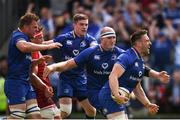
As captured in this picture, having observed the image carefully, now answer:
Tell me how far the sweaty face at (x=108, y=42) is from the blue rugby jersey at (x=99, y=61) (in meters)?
0.09

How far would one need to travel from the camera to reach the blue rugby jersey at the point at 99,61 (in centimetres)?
1295

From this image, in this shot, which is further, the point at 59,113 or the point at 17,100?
the point at 59,113

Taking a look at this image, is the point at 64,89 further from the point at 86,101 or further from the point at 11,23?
the point at 11,23

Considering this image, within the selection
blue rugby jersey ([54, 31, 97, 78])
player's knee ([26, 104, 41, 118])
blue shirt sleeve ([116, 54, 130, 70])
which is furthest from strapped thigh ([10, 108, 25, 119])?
blue rugby jersey ([54, 31, 97, 78])

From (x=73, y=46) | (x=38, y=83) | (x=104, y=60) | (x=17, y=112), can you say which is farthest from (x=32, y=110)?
(x=73, y=46)

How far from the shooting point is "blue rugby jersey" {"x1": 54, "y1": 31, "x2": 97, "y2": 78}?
14.4 m

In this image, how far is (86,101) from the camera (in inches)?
570

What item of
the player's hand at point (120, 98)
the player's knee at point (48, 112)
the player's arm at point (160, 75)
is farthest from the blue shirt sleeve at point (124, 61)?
the player's knee at point (48, 112)

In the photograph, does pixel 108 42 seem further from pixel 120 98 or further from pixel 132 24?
pixel 132 24

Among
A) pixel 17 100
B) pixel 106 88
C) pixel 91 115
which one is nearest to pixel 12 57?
pixel 17 100

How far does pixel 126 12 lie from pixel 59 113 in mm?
8217

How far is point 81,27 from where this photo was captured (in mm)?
14227

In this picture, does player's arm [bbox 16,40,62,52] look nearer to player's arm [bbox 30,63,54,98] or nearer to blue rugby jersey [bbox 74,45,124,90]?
player's arm [bbox 30,63,54,98]

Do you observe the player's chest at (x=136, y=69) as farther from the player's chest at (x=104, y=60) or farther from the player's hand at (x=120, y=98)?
the player's chest at (x=104, y=60)
